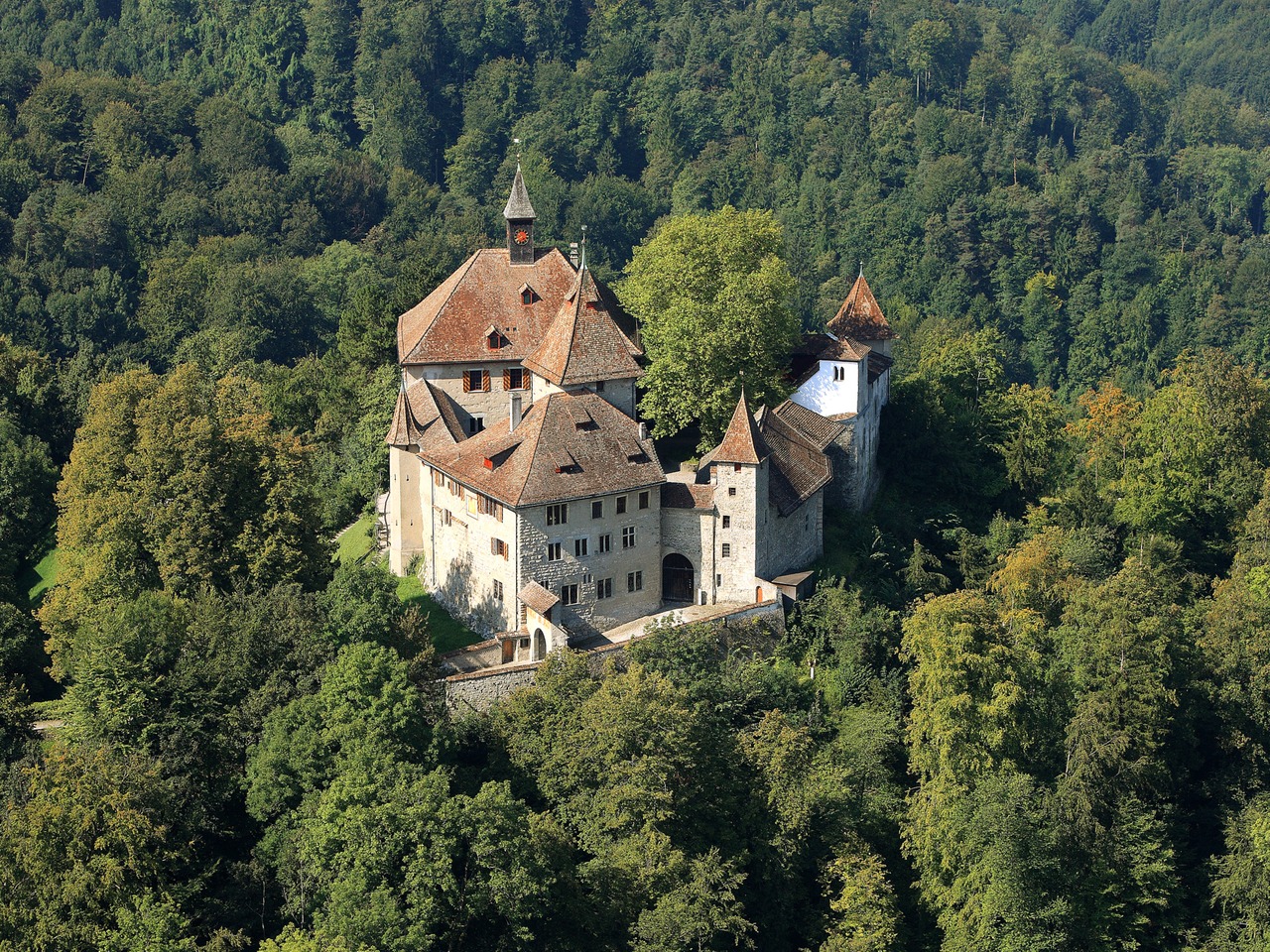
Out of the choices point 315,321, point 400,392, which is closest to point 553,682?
point 400,392

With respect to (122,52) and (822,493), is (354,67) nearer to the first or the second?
(122,52)

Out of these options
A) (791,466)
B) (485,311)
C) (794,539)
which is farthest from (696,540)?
(485,311)

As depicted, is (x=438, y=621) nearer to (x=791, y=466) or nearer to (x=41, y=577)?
(x=791, y=466)

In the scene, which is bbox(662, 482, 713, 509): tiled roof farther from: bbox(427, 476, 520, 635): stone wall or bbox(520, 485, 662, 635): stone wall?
bbox(427, 476, 520, 635): stone wall

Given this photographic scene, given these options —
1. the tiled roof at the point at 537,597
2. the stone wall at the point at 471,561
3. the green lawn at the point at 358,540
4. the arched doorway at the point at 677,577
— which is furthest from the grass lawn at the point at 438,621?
the arched doorway at the point at 677,577

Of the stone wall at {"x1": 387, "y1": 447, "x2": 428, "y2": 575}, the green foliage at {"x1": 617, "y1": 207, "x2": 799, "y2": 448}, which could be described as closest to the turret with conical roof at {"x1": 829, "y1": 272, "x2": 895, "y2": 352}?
the green foliage at {"x1": 617, "y1": 207, "x2": 799, "y2": 448}

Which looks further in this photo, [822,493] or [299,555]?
[822,493]
